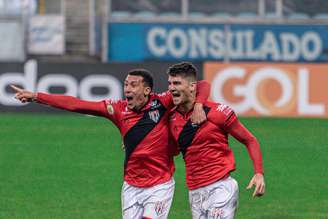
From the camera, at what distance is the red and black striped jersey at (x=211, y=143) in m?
8.27

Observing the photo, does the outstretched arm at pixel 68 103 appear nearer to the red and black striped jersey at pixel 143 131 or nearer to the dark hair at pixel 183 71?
the red and black striped jersey at pixel 143 131

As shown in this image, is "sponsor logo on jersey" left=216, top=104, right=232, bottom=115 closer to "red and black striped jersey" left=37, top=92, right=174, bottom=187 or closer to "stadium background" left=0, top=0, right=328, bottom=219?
"red and black striped jersey" left=37, top=92, right=174, bottom=187

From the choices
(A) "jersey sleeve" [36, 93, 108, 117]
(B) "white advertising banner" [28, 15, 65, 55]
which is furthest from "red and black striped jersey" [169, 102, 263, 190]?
(B) "white advertising banner" [28, 15, 65, 55]

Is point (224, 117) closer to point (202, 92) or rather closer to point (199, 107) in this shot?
point (199, 107)

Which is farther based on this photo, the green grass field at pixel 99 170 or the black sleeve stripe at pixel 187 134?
the green grass field at pixel 99 170

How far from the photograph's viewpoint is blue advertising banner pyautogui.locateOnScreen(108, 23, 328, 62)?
29.6 meters

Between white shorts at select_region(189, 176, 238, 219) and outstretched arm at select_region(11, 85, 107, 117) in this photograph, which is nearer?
white shorts at select_region(189, 176, 238, 219)

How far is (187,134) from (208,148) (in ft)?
0.73

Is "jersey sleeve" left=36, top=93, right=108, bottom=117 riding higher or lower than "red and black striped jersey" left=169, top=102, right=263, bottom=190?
higher

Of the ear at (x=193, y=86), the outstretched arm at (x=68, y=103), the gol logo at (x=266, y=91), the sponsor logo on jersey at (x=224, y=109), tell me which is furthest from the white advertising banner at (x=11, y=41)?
the sponsor logo on jersey at (x=224, y=109)

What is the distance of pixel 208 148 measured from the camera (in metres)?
8.30

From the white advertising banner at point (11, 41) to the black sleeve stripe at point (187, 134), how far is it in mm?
21246

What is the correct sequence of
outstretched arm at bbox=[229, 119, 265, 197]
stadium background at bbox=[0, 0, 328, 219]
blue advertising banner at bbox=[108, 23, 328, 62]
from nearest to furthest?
1. outstretched arm at bbox=[229, 119, 265, 197]
2. stadium background at bbox=[0, 0, 328, 219]
3. blue advertising banner at bbox=[108, 23, 328, 62]

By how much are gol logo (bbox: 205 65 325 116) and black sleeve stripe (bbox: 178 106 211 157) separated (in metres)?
14.5
